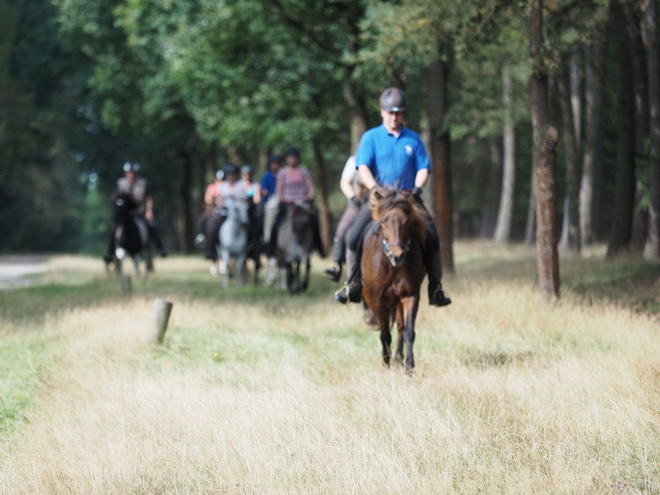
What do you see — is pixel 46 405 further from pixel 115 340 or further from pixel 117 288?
pixel 117 288

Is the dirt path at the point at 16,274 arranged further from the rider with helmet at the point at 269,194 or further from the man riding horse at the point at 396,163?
the man riding horse at the point at 396,163

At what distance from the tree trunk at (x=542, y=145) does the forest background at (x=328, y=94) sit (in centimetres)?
7

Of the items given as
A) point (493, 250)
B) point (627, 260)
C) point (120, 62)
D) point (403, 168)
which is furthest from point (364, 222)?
point (120, 62)

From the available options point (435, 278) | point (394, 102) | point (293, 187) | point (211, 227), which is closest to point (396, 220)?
point (435, 278)

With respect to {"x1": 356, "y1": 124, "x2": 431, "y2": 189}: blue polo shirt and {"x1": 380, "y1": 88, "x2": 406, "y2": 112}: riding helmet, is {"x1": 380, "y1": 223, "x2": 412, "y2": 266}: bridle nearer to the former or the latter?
{"x1": 356, "y1": 124, "x2": 431, "y2": 189}: blue polo shirt

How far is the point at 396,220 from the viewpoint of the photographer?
29.8ft

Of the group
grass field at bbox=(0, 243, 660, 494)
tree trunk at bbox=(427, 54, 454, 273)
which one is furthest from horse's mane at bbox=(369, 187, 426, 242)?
tree trunk at bbox=(427, 54, 454, 273)

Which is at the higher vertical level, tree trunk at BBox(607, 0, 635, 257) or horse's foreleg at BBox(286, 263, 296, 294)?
tree trunk at BBox(607, 0, 635, 257)

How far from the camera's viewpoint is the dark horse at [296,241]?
755 inches

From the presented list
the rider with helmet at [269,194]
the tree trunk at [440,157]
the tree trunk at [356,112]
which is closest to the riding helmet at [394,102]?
the tree trunk at [440,157]

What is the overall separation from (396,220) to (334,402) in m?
1.94

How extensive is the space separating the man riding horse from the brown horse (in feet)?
0.55

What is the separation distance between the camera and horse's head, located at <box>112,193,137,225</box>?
2003cm

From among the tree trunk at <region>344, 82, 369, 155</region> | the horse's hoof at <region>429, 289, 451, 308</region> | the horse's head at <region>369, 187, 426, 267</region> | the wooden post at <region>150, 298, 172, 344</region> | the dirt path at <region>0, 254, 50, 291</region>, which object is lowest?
the dirt path at <region>0, 254, 50, 291</region>
